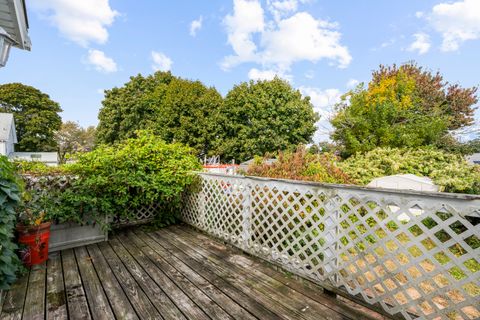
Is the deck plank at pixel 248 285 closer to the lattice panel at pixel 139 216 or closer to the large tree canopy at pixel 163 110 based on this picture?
the lattice panel at pixel 139 216

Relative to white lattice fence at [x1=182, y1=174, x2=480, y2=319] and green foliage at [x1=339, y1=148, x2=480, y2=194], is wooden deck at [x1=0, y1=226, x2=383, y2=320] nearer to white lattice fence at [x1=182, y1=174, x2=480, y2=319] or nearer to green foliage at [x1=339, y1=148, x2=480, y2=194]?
white lattice fence at [x1=182, y1=174, x2=480, y2=319]

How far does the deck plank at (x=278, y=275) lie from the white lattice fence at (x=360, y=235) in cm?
10

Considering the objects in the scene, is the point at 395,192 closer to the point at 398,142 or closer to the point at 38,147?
the point at 398,142

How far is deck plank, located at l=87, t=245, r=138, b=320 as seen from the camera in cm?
187

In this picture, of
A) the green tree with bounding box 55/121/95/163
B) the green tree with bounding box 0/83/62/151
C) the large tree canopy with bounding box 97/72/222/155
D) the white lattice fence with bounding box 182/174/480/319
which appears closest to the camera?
the white lattice fence with bounding box 182/174/480/319

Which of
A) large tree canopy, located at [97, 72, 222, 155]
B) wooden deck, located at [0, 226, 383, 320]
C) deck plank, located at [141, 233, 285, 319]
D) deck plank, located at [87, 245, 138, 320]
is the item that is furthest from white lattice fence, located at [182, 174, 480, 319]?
large tree canopy, located at [97, 72, 222, 155]

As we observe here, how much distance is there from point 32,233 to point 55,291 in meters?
0.91

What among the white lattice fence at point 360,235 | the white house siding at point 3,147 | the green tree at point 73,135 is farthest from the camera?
the green tree at point 73,135

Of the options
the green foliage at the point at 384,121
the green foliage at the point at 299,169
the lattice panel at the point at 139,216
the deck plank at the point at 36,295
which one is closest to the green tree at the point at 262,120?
the green foliage at the point at 384,121

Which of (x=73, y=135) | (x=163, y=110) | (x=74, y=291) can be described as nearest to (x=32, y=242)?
(x=74, y=291)

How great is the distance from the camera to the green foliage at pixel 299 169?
4148 millimetres

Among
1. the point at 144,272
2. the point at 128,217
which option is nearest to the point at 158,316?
the point at 144,272

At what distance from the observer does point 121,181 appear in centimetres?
355

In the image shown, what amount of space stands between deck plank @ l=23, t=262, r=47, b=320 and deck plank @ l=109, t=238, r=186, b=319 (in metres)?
0.74
